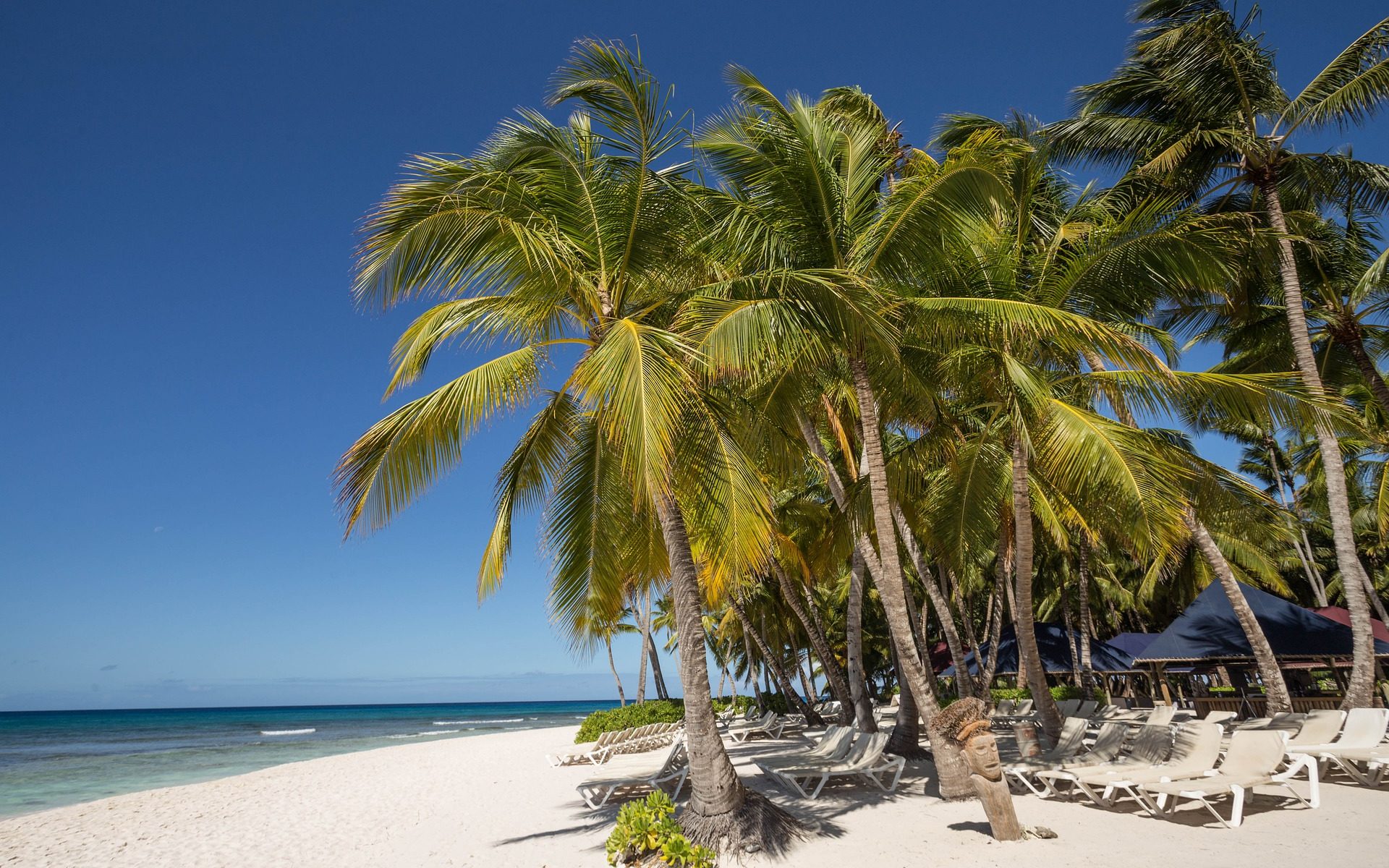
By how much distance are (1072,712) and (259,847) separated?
47.4 ft

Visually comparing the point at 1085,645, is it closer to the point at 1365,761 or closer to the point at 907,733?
the point at 907,733

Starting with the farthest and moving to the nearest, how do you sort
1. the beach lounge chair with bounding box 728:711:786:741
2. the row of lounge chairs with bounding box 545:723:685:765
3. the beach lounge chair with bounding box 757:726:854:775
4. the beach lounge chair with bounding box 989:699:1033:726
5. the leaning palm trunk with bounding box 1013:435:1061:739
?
the beach lounge chair with bounding box 728:711:786:741 → the beach lounge chair with bounding box 989:699:1033:726 → the row of lounge chairs with bounding box 545:723:685:765 → the beach lounge chair with bounding box 757:726:854:775 → the leaning palm trunk with bounding box 1013:435:1061:739

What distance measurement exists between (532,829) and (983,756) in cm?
497

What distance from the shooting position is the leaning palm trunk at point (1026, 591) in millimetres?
8852

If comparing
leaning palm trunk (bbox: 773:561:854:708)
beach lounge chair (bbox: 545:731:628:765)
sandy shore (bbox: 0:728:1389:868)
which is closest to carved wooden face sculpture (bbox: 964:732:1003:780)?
sandy shore (bbox: 0:728:1389:868)

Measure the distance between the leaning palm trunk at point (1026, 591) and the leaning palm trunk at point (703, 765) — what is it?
4.20m

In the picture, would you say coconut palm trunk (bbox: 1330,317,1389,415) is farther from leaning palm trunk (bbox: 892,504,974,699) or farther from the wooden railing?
leaning palm trunk (bbox: 892,504,974,699)

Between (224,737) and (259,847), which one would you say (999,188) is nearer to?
(259,847)

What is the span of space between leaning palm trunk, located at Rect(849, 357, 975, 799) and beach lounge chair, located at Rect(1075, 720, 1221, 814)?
111cm

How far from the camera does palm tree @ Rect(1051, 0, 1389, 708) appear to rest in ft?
33.3

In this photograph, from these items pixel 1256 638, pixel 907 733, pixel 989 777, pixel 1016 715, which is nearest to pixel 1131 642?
pixel 1016 715

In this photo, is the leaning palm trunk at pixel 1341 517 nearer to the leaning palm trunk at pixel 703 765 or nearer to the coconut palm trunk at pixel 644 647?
the leaning palm trunk at pixel 703 765

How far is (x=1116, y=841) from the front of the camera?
574 centimetres

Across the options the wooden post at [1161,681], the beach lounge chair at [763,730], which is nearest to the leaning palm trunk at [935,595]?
the beach lounge chair at [763,730]
